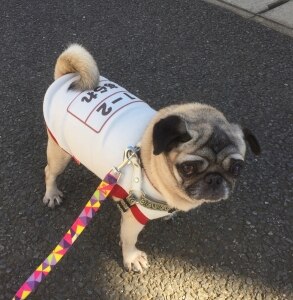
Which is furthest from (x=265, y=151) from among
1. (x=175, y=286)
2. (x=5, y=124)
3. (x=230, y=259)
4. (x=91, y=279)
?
(x=5, y=124)

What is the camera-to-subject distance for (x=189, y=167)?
5.75ft

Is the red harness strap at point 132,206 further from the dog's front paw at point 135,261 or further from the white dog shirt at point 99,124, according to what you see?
the dog's front paw at point 135,261

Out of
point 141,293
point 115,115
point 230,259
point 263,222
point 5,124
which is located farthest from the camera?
point 5,124

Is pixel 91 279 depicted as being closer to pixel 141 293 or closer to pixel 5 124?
pixel 141 293

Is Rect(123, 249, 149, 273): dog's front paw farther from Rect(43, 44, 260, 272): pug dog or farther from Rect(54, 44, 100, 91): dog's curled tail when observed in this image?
Rect(54, 44, 100, 91): dog's curled tail

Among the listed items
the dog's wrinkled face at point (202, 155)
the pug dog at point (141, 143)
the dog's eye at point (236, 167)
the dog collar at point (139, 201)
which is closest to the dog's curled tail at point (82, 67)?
the pug dog at point (141, 143)

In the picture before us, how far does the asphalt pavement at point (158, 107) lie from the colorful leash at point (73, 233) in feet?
1.66

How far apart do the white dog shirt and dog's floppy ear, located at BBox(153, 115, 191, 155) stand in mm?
313

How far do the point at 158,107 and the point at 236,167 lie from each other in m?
1.65

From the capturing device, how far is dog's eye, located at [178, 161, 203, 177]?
1742 mm

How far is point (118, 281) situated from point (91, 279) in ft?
0.48

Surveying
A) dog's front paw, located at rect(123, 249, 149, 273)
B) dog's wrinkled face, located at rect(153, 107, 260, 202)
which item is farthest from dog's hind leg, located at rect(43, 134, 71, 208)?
dog's wrinkled face, located at rect(153, 107, 260, 202)

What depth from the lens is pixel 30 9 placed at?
482cm

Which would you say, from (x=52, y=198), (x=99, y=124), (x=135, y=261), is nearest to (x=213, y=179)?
(x=99, y=124)
